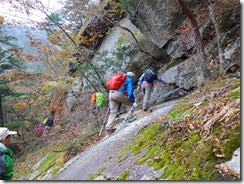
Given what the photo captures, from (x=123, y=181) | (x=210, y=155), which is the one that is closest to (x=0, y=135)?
(x=123, y=181)

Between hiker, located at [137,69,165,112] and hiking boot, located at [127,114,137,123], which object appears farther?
hiker, located at [137,69,165,112]

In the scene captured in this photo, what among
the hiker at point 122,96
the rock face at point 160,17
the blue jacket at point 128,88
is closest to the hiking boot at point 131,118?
the hiker at point 122,96

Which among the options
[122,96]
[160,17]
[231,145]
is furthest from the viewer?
[160,17]

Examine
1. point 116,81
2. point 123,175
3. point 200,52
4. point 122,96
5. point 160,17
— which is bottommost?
point 123,175

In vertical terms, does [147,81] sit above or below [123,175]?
above

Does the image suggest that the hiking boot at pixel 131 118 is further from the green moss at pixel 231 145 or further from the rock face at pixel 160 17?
the green moss at pixel 231 145

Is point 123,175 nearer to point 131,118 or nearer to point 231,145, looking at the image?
point 231,145

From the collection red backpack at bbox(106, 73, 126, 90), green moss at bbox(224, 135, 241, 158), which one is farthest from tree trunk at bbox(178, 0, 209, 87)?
green moss at bbox(224, 135, 241, 158)

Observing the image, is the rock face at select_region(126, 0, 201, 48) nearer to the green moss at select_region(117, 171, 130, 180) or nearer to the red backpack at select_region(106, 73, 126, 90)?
the red backpack at select_region(106, 73, 126, 90)

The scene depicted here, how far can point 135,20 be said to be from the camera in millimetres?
14242

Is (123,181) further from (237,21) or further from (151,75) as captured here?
(237,21)

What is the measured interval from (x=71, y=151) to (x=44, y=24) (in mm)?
7752

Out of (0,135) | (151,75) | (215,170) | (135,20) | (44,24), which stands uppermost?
(44,24)

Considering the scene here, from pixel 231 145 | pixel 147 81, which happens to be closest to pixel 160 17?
pixel 147 81
